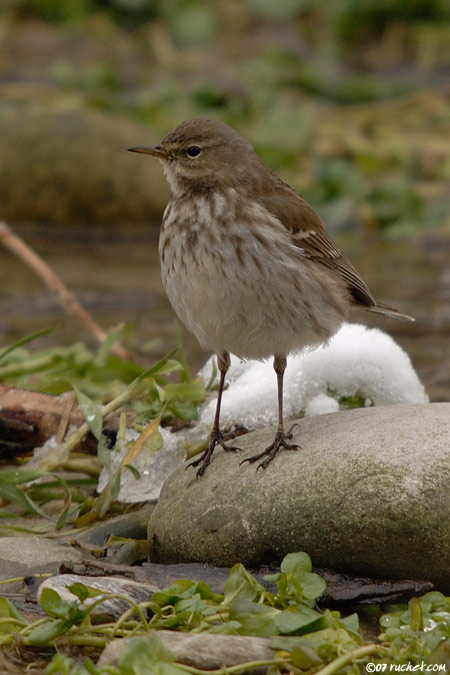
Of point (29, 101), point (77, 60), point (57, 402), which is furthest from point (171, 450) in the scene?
point (77, 60)

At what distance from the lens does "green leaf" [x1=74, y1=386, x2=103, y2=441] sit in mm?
5121

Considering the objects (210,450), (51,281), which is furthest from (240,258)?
(51,281)

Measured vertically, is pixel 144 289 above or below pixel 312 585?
above

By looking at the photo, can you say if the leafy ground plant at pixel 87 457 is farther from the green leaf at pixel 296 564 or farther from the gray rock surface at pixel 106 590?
the green leaf at pixel 296 564

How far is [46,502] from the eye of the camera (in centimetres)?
531

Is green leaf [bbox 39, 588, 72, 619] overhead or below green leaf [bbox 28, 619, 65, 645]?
overhead

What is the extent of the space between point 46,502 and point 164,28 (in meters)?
14.6

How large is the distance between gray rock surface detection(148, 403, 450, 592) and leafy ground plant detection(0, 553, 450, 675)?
22cm

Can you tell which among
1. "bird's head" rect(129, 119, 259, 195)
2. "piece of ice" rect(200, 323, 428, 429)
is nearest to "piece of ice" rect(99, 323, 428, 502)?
"piece of ice" rect(200, 323, 428, 429)

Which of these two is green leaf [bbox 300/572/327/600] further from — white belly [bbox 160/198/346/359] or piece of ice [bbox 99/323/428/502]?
piece of ice [bbox 99/323/428/502]

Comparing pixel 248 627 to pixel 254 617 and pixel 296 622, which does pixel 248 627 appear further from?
pixel 296 622

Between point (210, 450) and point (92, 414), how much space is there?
1.86ft

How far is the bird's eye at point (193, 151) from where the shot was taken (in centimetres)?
549

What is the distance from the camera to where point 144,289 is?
10.5 meters
